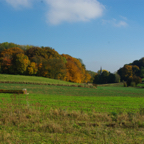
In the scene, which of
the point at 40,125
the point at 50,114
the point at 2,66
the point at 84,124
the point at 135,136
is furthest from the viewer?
the point at 2,66

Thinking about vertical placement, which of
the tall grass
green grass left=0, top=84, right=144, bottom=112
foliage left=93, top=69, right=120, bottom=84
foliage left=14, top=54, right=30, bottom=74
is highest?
foliage left=14, top=54, right=30, bottom=74

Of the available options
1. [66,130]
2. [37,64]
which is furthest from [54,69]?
[66,130]

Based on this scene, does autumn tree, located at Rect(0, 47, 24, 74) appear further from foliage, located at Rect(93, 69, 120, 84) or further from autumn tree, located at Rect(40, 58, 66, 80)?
foliage, located at Rect(93, 69, 120, 84)

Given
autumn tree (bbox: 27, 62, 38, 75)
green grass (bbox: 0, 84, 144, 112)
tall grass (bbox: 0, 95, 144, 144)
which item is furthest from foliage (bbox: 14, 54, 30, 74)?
tall grass (bbox: 0, 95, 144, 144)

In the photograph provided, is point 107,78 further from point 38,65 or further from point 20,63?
point 20,63

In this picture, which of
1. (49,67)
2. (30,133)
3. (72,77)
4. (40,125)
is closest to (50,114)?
(40,125)

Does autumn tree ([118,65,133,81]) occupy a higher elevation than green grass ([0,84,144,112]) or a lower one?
higher

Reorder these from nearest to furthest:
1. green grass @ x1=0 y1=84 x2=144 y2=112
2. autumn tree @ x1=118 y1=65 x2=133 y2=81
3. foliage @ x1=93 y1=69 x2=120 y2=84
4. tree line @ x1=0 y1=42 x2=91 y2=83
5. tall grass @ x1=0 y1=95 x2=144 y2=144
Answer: tall grass @ x1=0 y1=95 x2=144 y2=144 < green grass @ x1=0 y1=84 x2=144 y2=112 < tree line @ x1=0 y1=42 x2=91 y2=83 < autumn tree @ x1=118 y1=65 x2=133 y2=81 < foliage @ x1=93 y1=69 x2=120 y2=84

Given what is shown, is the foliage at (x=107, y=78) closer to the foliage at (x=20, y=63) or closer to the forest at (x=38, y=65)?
the forest at (x=38, y=65)

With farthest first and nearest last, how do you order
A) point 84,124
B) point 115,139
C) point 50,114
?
1. point 50,114
2. point 84,124
3. point 115,139

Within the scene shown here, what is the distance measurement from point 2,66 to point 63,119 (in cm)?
6271

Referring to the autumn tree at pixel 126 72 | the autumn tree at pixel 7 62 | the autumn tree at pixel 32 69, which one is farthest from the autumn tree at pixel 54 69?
the autumn tree at pixel 126 72

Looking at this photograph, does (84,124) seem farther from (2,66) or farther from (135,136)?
(2,66)

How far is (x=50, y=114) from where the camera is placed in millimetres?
9484
